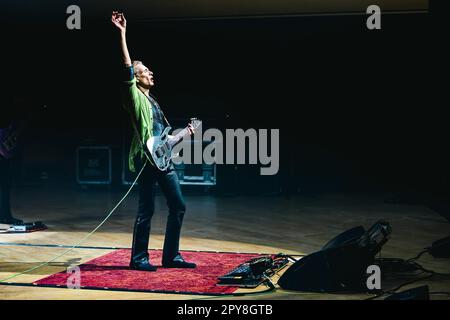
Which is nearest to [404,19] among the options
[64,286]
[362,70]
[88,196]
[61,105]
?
[362,70]

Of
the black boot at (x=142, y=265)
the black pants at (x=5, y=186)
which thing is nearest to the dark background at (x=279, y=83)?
the black pants at (x=5, y=186)

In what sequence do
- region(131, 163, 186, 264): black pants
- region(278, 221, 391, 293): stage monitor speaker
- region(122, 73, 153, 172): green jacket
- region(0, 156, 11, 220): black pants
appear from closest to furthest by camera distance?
1. region(278, 221, 391, 293): stage monitor speaker
2. region(122, 73, 153, 172): green jacket
3. region(131, 163, 186, 264): black pants
4. region(0, 156, 11, 220): black pants

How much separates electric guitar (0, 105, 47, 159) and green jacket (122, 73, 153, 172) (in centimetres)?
251

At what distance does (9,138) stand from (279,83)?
509cm

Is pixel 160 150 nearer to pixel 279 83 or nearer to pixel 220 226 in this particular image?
pixel 220 226

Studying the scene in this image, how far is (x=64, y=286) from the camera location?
161 inches

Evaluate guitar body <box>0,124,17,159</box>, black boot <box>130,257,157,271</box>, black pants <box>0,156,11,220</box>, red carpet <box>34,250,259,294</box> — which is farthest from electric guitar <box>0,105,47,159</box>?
black boot <box>130,257,157,271</box>

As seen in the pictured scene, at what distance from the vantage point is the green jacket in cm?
433

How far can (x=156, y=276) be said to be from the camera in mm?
4383

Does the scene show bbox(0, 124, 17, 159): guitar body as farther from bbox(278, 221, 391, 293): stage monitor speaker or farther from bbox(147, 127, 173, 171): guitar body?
bbox(278, 221, 391, 293): stage monitor speaker

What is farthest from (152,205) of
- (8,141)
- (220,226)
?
(8,141)

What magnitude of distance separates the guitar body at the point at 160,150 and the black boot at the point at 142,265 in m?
0.68

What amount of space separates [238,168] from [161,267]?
5.06m

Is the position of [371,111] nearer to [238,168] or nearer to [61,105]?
[238,168]
